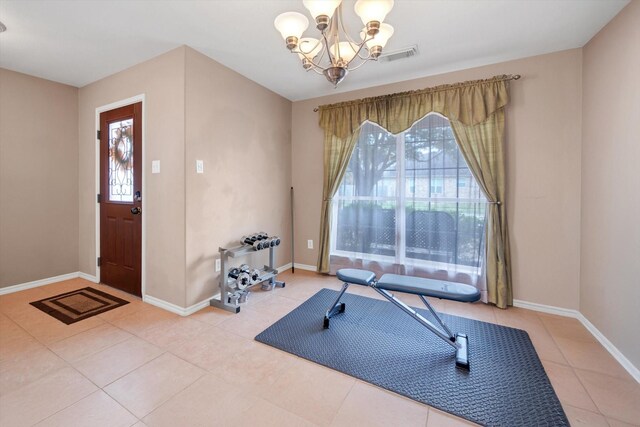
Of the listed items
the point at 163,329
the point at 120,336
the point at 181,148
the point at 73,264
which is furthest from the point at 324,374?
the point at 73,264

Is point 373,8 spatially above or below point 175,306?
above

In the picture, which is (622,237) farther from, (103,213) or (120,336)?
(103,213)

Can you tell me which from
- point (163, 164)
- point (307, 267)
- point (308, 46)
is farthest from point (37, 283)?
point (308, 46)

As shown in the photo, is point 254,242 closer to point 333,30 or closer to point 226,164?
point 226,164

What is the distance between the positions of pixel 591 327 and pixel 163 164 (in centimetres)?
411

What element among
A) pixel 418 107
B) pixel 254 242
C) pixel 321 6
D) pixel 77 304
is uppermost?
pixel 418 107

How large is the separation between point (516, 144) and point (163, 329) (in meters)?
3.75

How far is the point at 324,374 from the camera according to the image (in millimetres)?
1762

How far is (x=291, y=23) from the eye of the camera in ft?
5.24

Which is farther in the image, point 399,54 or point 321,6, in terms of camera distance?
point 399,54

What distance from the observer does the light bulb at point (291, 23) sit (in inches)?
62.2

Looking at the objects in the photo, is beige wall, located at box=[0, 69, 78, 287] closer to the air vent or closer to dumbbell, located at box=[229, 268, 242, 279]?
dumbbell, located at box=[229, 268, 242, 279]

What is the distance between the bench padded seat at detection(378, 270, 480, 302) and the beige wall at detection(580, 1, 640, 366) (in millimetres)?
1005

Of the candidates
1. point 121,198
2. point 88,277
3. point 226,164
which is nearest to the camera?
point 226,164
